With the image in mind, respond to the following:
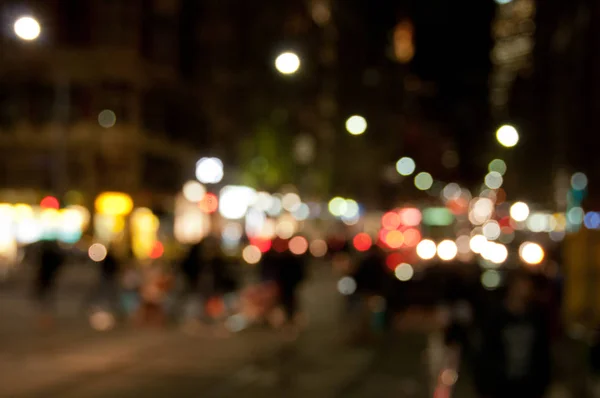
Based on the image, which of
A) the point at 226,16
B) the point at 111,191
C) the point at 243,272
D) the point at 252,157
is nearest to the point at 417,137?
the point at 226,16

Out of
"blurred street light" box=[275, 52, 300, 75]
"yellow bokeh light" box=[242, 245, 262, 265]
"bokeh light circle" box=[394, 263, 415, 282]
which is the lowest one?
"bokeh light circle" box=[394, 263, 415, 282]

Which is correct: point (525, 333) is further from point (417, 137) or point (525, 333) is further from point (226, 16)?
point (417, 137)

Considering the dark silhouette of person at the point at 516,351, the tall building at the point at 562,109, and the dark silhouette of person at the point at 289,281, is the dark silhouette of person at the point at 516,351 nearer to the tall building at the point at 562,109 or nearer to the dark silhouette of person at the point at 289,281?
the dark silhouette of person at the point at 289,281

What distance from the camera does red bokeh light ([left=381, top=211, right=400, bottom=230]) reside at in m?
39.4

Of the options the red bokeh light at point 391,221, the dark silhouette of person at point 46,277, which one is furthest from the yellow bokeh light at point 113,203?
the dark silhouette of person at point 46,277

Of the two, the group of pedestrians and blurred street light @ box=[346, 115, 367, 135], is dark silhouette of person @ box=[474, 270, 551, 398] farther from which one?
blurred street light @ box=[346, 115, 367, 135]

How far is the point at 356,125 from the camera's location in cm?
2708

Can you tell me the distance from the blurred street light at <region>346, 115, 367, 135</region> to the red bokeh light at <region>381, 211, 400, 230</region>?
12064 millimetres

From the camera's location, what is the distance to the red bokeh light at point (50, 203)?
37.7m

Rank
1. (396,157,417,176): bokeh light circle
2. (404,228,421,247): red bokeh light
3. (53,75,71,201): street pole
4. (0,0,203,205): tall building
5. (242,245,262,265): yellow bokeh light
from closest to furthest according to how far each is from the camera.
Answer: (242,245,262,265): yellow bokeh light
(404,228,421,247): red bokeh light
(53,75,71,201): street pole
(0,0,203,205): tall building
(396,157,417,176): bokeh light circle

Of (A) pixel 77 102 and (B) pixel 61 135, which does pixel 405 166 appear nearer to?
(A) pixel 77 102

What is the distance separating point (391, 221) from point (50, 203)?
1603 cm

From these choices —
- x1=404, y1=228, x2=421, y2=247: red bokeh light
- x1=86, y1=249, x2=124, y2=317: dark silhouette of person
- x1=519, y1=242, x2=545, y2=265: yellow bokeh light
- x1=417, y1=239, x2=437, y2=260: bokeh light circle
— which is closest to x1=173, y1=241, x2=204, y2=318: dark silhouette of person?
x1=86, y1=249, x2=124, y2=317: dark silhouette of person

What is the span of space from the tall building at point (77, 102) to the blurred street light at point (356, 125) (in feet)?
51.5
